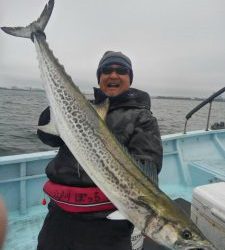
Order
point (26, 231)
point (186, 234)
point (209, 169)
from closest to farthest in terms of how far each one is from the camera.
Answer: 1. point (186, 234)
2. point (26, 231)
3. point (209, 169)

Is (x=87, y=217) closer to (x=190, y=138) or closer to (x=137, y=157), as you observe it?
(x=137, y=157)

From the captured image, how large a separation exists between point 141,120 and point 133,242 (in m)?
1.48

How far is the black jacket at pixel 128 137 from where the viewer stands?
3.01m

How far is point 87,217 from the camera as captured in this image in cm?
305

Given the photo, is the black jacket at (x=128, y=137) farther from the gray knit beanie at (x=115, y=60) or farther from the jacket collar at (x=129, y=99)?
the gray knit beanie at (x=115, y=60)

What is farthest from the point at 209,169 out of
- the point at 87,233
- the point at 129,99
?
the point at 87,233

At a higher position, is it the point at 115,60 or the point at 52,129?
the point at 115,60

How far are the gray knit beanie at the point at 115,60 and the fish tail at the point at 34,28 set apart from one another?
780mm

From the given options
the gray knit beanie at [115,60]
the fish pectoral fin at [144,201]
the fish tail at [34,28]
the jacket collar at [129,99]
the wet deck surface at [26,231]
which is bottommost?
the wet deck surface at [26,231]

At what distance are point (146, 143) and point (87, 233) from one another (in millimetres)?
1057

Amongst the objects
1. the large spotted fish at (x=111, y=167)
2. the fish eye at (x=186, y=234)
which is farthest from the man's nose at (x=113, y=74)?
the fish eye at (x=186, y=234)

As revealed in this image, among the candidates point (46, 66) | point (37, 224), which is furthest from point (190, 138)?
point (46, 66)

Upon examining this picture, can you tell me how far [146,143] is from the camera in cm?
302

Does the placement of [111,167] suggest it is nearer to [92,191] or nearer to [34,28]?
[92,191]
